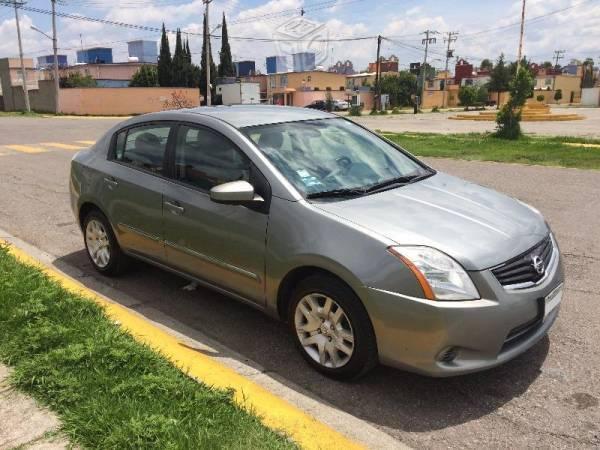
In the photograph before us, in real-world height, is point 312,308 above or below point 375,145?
below

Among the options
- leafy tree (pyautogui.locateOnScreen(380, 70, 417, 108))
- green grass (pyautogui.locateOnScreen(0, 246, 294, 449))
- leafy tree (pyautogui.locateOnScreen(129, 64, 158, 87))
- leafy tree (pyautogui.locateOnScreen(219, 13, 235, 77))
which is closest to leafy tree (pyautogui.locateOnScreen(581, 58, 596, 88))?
leafy tree (pyautogui.locateOnScreen(380, 70, 417, 108))

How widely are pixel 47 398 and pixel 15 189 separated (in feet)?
25.2

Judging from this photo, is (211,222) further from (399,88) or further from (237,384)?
(399,88)

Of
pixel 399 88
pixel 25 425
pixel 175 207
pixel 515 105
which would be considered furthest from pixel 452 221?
pixel 399 88

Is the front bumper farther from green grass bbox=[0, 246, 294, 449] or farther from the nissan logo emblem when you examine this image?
green grass bbox=[0, 246, 294, 449]

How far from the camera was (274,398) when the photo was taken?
10.1ft

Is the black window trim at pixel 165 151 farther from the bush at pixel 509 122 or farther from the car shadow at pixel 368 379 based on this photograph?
the bush at pixel 509 122

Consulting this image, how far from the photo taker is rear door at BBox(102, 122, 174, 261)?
14.4 ft

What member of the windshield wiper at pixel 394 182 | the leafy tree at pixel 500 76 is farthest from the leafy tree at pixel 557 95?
the windshield wiper at pixel 394 182

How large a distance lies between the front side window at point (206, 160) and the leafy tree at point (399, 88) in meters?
78.6

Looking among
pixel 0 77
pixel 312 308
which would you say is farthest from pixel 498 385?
pixel 0 77

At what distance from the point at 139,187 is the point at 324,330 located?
206cm

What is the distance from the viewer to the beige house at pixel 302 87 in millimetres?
81125

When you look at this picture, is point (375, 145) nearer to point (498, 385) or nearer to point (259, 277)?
point (259, 277)
